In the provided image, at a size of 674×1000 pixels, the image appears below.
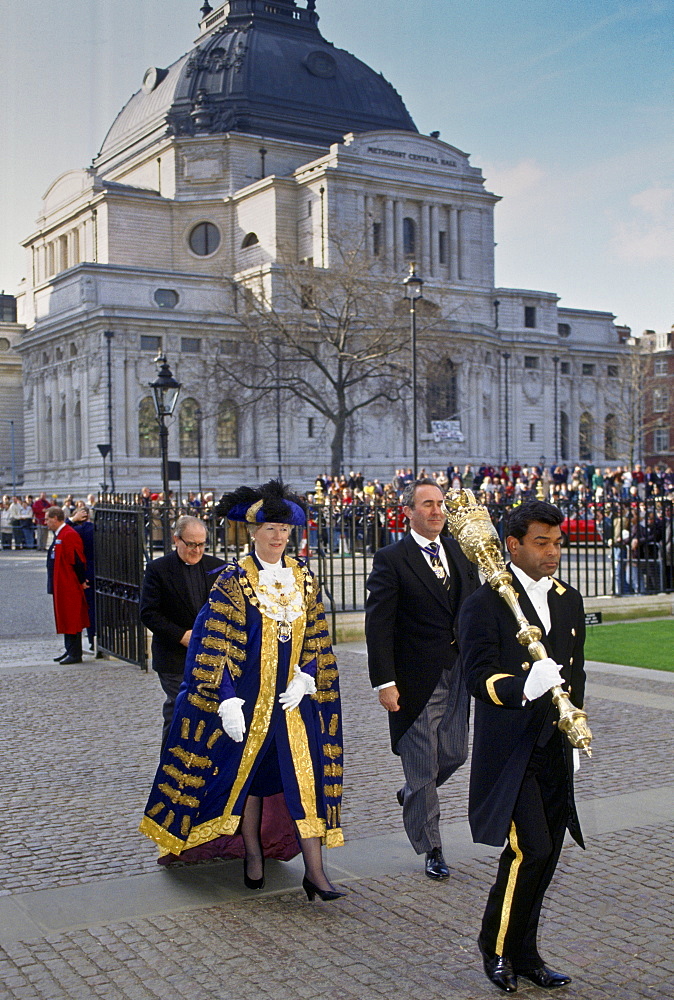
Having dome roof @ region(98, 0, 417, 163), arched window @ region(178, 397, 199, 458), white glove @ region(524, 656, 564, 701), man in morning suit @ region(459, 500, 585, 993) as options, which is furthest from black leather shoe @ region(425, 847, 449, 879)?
dome roof @ region(98, 0, 417, 163)

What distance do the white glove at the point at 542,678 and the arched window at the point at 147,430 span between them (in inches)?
2238

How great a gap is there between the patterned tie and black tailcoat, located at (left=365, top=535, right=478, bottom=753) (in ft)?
0.11

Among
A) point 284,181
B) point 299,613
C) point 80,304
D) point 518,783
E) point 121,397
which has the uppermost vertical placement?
point 284,181

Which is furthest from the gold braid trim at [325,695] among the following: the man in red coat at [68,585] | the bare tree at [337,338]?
the bare tree at [337,338]

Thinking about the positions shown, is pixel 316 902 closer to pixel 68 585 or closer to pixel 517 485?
pixel 68 585

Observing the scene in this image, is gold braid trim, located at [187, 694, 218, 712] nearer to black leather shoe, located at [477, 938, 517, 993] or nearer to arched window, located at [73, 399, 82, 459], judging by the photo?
black leather shoe, located at [477, 938, 517, 993]

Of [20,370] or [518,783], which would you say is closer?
[518,783]

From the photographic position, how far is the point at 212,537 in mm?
14125

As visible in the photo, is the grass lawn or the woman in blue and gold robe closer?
the woman in blue and gold robe

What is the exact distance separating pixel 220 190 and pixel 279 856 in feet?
231

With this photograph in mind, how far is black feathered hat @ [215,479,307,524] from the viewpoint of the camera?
17.8ft

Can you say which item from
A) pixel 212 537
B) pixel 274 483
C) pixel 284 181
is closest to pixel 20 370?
pixel 284 181

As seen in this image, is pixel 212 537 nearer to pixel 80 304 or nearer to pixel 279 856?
pixel 279 856

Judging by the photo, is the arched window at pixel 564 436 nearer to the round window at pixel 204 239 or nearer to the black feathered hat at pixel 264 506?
the round window at pixel 204 239
